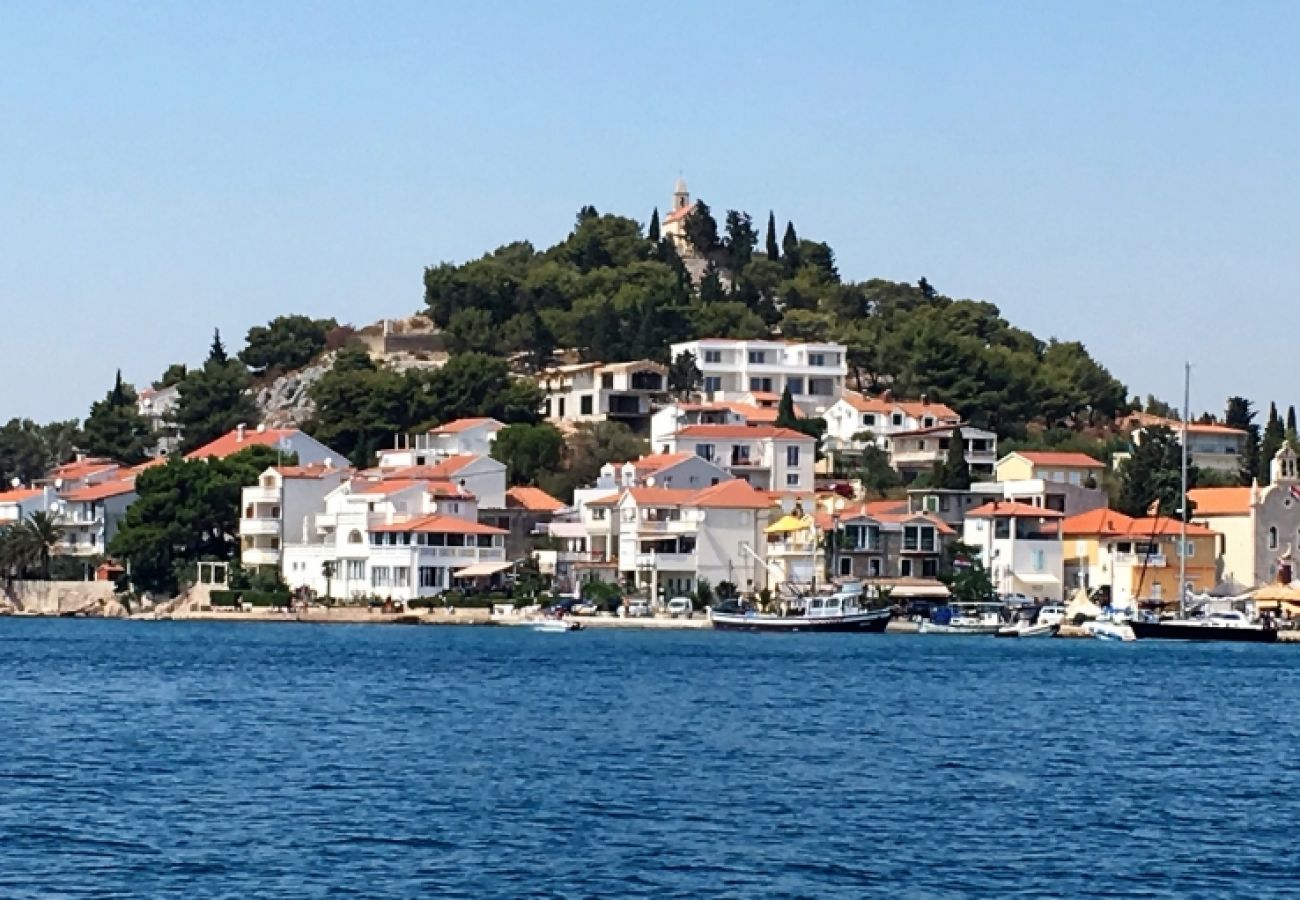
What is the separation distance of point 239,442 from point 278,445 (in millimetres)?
2209

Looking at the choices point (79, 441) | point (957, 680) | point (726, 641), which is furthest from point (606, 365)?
point (957, 680)

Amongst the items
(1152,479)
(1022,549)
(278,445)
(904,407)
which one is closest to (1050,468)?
(1152,479)

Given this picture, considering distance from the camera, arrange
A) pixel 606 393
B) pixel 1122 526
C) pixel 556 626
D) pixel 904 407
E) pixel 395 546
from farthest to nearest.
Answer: pixel 606 393, pixel 904 407, pixel 1122 526, pixel 395 546, pixel 556 626

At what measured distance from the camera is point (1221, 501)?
9062cm

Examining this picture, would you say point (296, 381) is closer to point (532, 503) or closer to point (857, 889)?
point (532, 503)

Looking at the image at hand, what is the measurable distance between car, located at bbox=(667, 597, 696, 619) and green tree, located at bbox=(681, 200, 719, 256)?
191 feet

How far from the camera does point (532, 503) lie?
92750mm

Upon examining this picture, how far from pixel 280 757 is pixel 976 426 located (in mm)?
78835

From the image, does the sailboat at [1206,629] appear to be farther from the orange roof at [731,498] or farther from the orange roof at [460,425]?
the orange roof at [460,425]

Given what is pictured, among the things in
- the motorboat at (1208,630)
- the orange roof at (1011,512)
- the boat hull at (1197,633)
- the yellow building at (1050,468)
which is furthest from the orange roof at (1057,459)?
the boat hull at (1197,633)

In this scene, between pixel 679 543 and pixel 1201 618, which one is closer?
pixel 1201 618

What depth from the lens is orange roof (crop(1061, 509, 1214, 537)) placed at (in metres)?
87.6

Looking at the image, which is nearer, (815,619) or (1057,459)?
(815,619)

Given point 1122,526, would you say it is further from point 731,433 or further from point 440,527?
point 440,527
